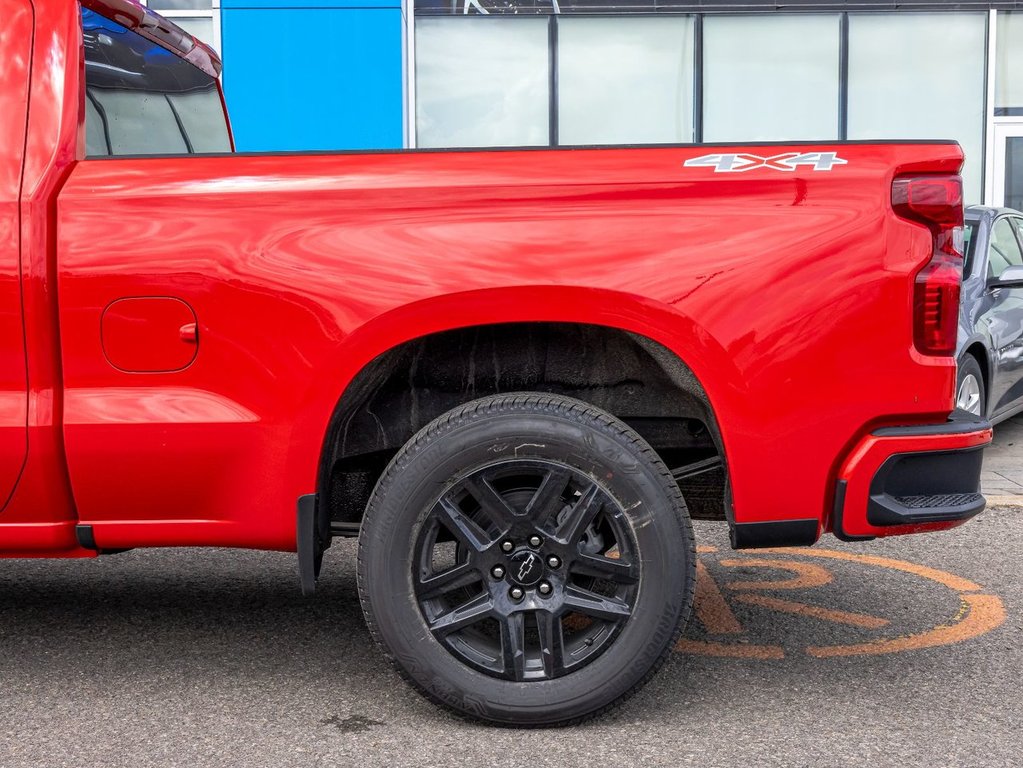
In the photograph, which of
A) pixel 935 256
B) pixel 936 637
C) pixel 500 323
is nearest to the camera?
pixel 935 256

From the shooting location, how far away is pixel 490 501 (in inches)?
115

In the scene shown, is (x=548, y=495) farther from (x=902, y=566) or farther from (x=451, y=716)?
(x=902, y=566)

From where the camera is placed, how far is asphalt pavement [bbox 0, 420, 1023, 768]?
9.30ft

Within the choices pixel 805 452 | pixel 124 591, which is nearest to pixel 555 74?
pixel 124 591

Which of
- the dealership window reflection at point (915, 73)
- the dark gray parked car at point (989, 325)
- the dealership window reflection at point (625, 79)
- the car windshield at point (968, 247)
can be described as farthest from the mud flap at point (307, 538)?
the dealership window reflection at point (915, 73)

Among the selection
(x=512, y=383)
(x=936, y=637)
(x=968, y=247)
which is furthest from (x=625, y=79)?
(x=512, y=383)

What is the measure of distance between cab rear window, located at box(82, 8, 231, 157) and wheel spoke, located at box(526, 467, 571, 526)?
4.95 feet

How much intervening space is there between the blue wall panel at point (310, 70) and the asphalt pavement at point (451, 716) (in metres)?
9.03

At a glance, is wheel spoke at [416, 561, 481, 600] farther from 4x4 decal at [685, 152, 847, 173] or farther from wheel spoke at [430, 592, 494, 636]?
4x4 decal at [685, 152, 847, 173]

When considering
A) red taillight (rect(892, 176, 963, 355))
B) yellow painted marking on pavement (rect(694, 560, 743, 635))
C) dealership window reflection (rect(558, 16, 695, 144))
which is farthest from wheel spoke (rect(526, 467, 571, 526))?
dealership window reflection (rect(558, 16, 695, 144))

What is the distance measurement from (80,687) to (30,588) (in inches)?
47.3

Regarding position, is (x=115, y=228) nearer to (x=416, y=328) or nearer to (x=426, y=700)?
(x=416, y=328)

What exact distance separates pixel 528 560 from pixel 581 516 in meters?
0.18

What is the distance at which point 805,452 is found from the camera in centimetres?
289
